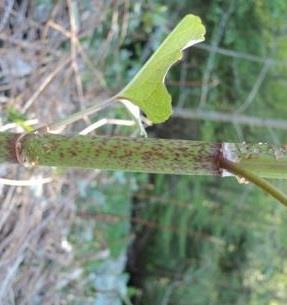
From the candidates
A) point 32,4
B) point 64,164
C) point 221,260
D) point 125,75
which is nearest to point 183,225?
point 221,260

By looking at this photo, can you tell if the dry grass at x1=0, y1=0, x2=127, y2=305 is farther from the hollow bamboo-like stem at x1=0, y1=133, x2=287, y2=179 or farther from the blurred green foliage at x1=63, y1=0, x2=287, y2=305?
the hollow bamboo-like stem at x1=0, y1=133, x2=287, y2=179

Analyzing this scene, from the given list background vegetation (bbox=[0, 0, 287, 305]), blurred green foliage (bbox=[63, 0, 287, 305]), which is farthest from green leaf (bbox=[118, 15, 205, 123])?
blurred green foliage (bbox=[63, 0, 287, 305])

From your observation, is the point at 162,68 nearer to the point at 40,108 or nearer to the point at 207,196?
the point at 40,108

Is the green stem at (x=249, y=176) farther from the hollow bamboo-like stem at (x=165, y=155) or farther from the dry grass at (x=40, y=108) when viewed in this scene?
the dry grass at (x=40, y=108)

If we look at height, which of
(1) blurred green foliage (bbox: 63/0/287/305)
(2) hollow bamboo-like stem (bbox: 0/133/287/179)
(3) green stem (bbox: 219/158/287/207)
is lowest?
(1) blurred green foliage (bbox: 63/0/287/305)

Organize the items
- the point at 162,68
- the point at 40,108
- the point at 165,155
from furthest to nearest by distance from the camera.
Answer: the point at 40,108 → the point at 162,68 → the point at 165,155

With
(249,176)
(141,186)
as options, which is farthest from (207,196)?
(249,176)

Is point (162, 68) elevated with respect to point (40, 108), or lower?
elevated

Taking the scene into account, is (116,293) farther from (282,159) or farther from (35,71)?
(282,159)
